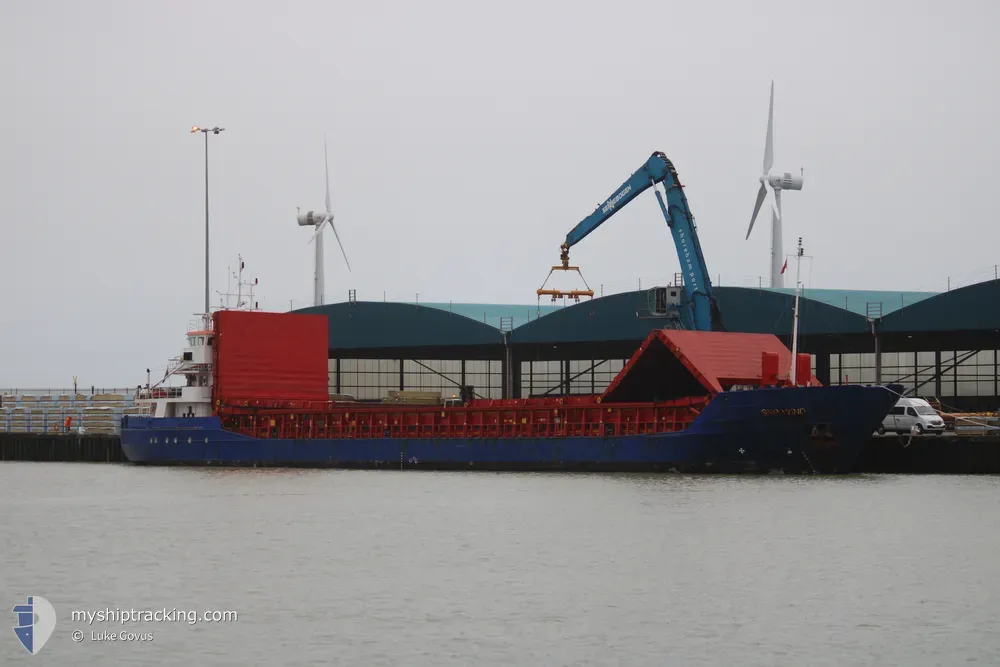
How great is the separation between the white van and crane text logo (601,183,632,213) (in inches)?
591

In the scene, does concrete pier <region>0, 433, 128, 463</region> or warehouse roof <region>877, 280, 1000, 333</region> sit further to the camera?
concrete pier <region>0, 433, 128, 463</region>

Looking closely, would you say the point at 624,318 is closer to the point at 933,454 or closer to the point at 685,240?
the point at 685,240

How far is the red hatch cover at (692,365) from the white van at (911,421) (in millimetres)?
4017

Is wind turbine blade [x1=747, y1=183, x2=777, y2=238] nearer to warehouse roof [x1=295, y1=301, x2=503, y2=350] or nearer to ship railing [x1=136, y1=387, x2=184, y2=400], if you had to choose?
warehouse roof [x1=295, y1=301, x2=503, y2=350]

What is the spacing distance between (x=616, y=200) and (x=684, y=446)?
16.5 m

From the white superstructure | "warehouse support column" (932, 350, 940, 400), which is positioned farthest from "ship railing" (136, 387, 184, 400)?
"warehouse support column" (932, 350, 940, 400)

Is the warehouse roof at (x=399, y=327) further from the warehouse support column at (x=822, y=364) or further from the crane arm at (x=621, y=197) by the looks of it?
the warehouse support column at (x=822, y=364)

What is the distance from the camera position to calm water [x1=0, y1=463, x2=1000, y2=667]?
74.5 feet

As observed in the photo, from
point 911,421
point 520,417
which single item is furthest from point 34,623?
point 911,421

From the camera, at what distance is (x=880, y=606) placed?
25641 mm

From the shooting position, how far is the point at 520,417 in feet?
196

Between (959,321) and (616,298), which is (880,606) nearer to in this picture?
(959,321)

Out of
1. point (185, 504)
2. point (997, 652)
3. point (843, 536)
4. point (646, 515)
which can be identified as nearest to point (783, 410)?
point (646, 515)

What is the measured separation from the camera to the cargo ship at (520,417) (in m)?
50.2
